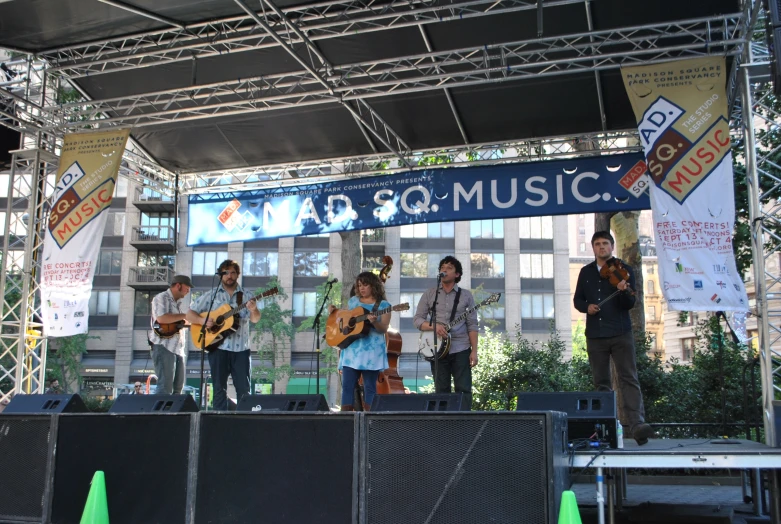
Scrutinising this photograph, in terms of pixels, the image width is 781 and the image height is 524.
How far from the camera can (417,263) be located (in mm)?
40531

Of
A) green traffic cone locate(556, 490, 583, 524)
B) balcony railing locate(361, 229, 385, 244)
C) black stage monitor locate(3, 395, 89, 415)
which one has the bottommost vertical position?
green traffic cone locate(556, 490, 583, 524)

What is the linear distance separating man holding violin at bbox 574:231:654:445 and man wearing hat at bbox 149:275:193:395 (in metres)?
4.47

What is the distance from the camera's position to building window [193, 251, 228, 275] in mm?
40281

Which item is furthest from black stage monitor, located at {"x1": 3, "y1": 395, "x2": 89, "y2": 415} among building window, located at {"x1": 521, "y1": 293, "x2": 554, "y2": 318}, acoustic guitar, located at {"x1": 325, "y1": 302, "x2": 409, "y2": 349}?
building window, located at {"x1": 521, "y1": 293, "x2": 554, "y2": 318}

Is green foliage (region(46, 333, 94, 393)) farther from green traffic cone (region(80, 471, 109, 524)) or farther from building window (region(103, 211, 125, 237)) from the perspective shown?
green traffic cone (region(80, 471, 109, 524))

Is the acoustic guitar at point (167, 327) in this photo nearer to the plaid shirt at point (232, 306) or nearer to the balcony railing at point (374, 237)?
the plaid shirt at point (232, 306)

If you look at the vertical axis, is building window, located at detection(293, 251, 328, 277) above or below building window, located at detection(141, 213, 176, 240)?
below

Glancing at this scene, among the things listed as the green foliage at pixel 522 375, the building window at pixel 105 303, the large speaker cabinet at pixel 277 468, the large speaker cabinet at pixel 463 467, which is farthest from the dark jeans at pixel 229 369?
the building window at pixel 105 303

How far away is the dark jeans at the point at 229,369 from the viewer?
738 centimetres

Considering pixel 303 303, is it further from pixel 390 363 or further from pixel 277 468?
pixel 277 468

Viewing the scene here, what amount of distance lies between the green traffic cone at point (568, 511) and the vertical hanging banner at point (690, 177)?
3439 mm

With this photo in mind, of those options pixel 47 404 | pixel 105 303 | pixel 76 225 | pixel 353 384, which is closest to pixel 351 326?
pixel 353 384

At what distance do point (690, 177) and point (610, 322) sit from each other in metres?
1.82

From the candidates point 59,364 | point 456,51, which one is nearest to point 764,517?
point 456,51
